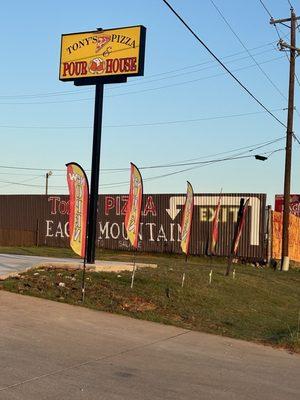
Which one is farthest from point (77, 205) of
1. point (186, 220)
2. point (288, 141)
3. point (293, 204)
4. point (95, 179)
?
point (293, 204)

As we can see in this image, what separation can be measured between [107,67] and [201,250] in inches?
762

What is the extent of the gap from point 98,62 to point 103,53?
0.31 metres

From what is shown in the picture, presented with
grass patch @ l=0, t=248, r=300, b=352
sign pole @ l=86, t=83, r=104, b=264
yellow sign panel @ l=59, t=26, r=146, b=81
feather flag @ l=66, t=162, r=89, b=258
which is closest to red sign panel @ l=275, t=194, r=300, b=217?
grass patch @ l=0, t=248, r=300, b=352

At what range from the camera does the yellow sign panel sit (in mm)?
15680

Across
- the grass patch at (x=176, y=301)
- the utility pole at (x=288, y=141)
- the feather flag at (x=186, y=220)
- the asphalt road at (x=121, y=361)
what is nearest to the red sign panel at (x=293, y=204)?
the utility pole at (x=288, y=141)

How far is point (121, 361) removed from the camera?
283 inches

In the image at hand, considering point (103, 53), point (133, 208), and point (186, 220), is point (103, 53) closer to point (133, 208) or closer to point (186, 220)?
point (186, 220)

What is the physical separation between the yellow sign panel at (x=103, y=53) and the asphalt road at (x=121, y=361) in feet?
25.8

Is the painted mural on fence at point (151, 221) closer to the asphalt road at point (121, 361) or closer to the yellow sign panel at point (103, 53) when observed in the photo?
the yellow sign panel at point (103, 53)

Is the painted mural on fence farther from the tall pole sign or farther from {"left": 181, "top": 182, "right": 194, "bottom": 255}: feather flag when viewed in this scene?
the tall pole sign

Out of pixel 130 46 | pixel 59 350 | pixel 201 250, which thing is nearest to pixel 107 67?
pixel 130 46

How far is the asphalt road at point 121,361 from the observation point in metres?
5.88

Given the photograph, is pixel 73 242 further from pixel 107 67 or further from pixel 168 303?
pixel 107 67

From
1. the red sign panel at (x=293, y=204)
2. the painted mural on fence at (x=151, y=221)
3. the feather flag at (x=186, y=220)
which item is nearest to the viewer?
the feather flag at (x=186, y=220)
